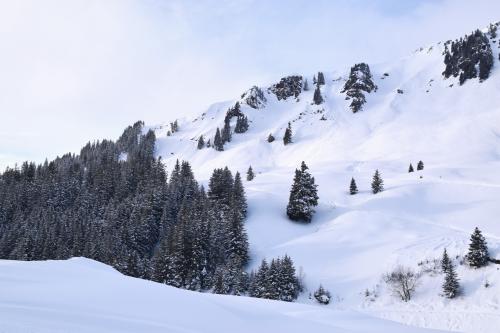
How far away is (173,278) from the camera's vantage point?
45.4 m

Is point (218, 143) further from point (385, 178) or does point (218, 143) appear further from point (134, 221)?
point (134, 221)

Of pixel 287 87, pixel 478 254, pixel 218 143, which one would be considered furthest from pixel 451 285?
pixel 287 87

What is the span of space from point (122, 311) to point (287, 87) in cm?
17820

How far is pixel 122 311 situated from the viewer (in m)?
8.59

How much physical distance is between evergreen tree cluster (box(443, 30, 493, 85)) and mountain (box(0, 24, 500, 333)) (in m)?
0.46

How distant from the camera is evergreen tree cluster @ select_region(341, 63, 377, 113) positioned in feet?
493

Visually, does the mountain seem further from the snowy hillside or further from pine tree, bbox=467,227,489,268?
pine tree, bbox=467,227,489,268

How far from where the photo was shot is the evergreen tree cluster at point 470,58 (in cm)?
13575

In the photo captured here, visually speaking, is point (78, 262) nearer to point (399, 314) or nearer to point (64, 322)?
point (64, 322)

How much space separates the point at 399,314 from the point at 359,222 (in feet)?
79.5

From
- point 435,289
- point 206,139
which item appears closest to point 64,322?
point 435,289

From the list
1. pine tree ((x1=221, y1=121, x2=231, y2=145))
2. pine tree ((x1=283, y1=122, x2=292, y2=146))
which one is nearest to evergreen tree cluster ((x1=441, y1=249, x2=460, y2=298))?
pine tree ((x1=283, y1=122, x2=292, y2=146))

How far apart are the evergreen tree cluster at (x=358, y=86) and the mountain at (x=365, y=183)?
0.58m

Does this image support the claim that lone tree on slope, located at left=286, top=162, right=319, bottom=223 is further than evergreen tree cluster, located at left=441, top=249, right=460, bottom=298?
Yes
